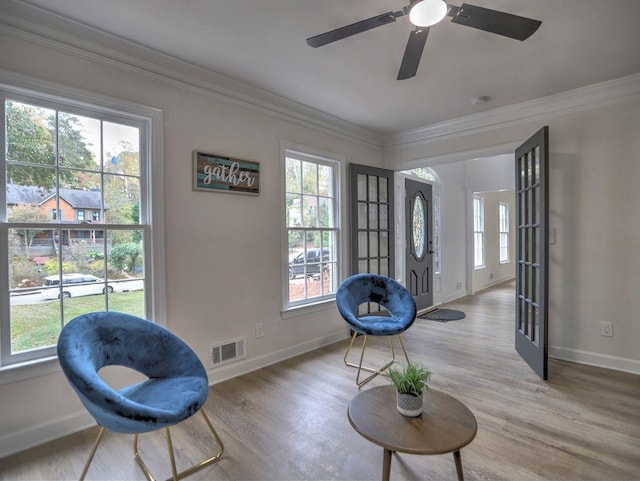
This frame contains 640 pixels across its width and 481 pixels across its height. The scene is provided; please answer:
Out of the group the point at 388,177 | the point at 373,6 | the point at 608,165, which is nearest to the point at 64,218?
the point at 373,6

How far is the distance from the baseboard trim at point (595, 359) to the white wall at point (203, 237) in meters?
2.36

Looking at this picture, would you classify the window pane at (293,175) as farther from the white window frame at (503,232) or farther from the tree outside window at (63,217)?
the white window frame at (503,232)

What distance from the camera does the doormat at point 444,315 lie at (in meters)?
4.85

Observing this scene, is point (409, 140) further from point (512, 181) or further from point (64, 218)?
point (64, 218)

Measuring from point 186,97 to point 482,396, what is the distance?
3247 mm

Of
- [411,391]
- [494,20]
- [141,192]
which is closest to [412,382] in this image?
[411,391]

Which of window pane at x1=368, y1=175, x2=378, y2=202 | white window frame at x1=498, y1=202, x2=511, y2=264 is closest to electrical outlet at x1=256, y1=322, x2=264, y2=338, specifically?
window pane at x1=368, y1=175, x2=378, y2=202

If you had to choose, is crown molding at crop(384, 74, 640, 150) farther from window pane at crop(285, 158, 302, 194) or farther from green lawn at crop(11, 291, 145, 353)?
green lawn at crop(11, 291, 145, 353)

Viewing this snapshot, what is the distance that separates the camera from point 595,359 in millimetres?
3117

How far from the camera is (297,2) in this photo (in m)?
1.91

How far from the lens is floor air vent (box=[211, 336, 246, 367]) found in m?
2.84

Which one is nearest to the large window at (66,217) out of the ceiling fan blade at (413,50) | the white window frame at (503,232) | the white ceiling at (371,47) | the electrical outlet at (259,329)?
the white ceiling at (371,47)

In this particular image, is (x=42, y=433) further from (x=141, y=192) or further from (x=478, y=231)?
(x=478, y=231)

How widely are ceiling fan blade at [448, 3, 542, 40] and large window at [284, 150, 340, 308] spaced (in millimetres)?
2101
